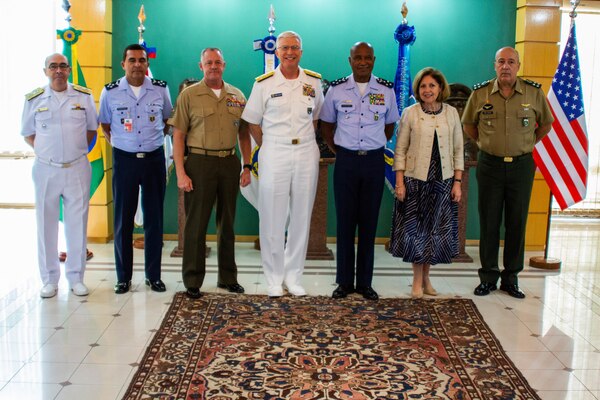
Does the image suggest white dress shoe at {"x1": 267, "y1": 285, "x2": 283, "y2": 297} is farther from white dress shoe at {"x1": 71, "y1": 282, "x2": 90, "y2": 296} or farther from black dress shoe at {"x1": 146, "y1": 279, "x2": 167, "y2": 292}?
white dress shoe at {"x1": 71, "y1": 282, "x2": 90, "y2": 296}

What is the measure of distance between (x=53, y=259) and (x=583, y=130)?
420 centimetres

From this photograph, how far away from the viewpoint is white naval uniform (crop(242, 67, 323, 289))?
191 inches

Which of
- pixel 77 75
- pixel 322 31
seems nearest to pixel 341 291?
pixel 322 31

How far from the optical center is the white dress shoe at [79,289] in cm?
507

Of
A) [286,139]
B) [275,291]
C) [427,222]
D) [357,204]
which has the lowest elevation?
[275,291]

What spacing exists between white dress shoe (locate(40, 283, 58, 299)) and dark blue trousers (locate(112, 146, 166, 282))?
440 mm

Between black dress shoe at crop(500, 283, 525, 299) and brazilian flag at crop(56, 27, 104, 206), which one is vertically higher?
brazilian flag at crop(56, 27, 104, 206)

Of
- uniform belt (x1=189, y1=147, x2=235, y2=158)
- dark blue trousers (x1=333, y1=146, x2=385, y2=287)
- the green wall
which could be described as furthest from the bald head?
the green wall

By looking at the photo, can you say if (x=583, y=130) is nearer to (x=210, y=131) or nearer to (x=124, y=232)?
(x=210, y=131)

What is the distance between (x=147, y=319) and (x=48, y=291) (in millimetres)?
886

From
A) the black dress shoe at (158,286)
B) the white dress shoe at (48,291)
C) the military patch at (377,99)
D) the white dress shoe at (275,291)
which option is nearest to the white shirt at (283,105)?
the military patch at (377,99)

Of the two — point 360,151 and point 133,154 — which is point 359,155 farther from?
point 133,154

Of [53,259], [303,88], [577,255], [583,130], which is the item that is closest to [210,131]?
[303,88]

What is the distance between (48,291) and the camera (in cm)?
502
